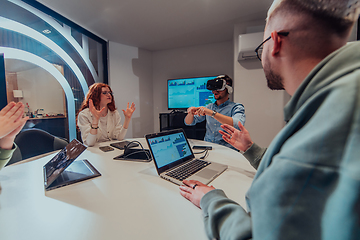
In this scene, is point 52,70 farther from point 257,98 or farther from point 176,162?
point 257,98

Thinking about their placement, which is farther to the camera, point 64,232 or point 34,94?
point 34,94

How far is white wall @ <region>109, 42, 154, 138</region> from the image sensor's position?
3.84 m

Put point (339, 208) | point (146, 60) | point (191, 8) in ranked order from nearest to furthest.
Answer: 1. point (339, 208)
2. point (191, 8)
3. point (146, 60)

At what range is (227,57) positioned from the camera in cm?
392

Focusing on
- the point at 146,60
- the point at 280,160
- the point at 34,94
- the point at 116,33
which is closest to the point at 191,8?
the point at 116,33

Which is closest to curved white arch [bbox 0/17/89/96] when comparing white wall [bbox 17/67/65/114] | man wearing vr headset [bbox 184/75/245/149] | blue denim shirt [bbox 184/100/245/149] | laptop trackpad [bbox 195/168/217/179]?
white wall [bbox 17/67/65/114]

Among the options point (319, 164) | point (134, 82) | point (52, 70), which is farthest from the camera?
point (134, 82)

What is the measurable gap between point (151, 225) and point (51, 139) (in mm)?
2133

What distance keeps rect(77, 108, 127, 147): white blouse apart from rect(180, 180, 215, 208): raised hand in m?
1.40

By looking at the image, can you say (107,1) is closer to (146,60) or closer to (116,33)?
(116,33)

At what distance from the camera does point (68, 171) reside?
0.96m

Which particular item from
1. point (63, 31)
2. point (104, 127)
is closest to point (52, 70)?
point (63, 31)

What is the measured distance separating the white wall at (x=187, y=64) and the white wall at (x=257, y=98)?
2.80 ft

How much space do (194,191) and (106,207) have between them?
14.0 inches
